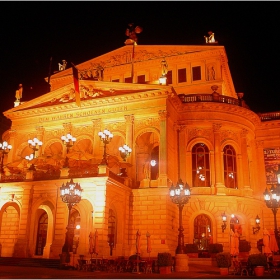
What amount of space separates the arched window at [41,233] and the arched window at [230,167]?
16074 millimetres

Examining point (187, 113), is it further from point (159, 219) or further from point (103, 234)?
point (103, 234)

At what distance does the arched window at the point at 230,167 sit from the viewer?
35000mm

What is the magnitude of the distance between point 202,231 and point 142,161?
799 cm

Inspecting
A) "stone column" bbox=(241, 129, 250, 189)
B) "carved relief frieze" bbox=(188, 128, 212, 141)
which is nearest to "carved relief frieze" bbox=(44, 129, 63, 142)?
"carved relief frieze" bbox=(188, 128, 212, 141)

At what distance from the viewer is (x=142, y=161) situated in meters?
34.6

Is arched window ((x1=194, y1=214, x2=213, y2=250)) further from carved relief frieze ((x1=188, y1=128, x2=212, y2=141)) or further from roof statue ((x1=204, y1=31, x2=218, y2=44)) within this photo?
roof statue ((x1=204, y1=31, x2=218, y2=44))

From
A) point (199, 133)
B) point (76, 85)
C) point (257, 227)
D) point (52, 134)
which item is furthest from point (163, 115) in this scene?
point (257, 227)

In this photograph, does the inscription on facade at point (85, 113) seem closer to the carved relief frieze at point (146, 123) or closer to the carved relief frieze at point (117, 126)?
the carved relief frieze at point (117, 126)

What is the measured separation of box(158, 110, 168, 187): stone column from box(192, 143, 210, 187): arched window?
4.89m

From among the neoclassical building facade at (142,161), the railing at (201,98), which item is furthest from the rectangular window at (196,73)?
the railing at (201,98)

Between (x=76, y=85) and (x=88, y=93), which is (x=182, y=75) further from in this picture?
(x=76, y=85)

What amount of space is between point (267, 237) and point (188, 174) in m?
13.6

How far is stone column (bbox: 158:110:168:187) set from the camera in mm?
30178

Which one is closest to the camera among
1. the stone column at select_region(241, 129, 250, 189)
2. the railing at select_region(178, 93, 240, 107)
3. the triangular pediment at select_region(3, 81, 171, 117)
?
the triangular pediment at select_region(3, 81, 171, 117)
